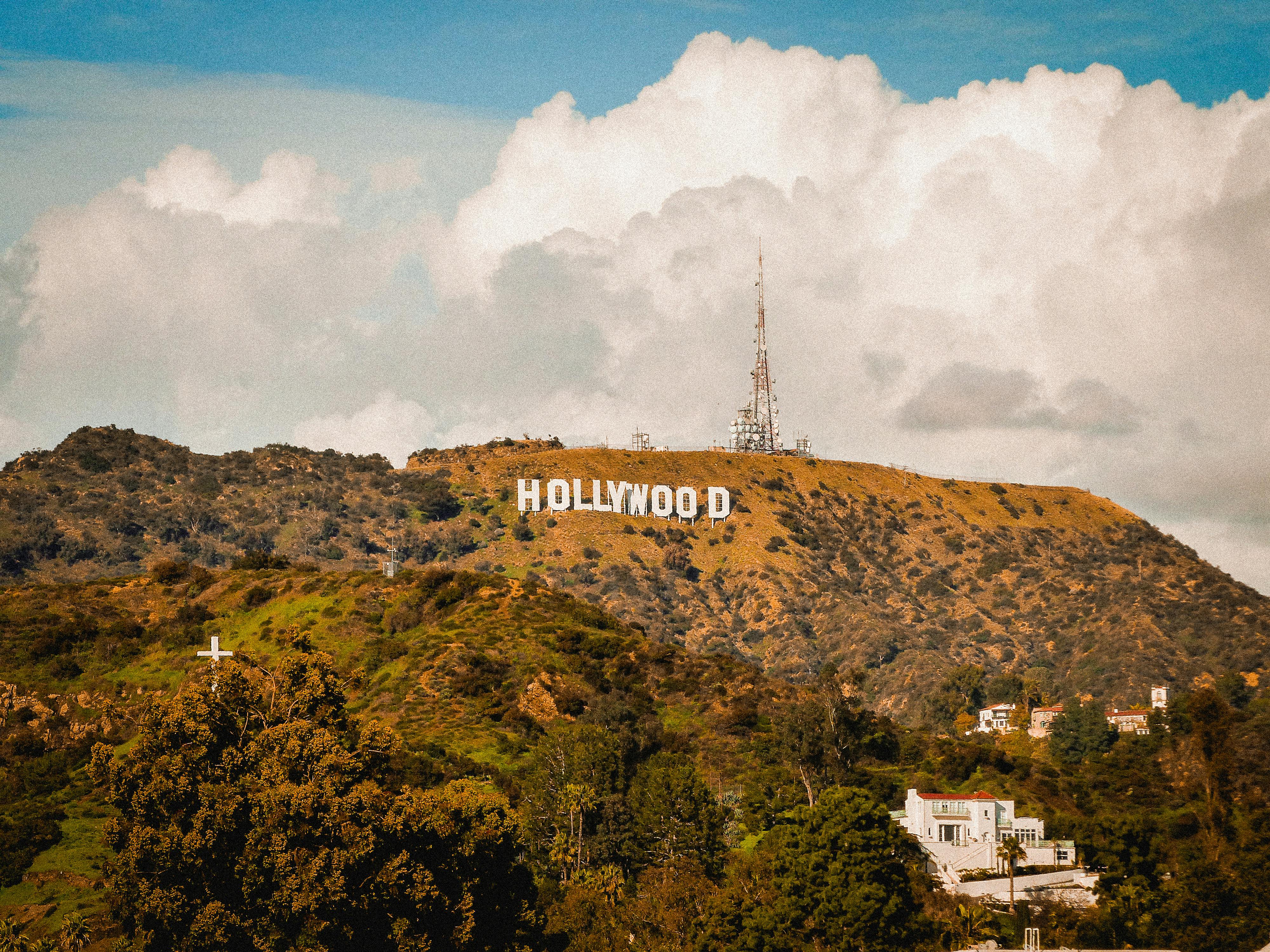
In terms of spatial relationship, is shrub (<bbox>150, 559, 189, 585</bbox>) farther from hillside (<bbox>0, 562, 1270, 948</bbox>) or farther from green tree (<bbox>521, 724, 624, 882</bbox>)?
green tree (<bbox>521, 724, 624, 882</bbox>)

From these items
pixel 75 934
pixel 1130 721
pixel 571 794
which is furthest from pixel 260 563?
pixel 75 934

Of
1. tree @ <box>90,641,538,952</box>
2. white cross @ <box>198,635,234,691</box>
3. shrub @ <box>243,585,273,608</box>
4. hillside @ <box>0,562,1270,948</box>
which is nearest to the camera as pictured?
tree @ <box>90,641,538,952</box>

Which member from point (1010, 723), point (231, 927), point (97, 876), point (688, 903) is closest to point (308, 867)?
point (231, 927)

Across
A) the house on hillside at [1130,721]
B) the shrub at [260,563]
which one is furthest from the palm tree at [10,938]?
the house on hillside at [1130,721]

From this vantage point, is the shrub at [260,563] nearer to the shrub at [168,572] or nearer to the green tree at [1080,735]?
the shrub at [168,572]

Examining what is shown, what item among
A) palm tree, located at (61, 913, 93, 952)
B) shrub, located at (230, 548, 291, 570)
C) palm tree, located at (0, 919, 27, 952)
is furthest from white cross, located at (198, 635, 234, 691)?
shrub, located at (230, 548, 291, 570)

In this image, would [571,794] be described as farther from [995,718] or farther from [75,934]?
[995,718]
